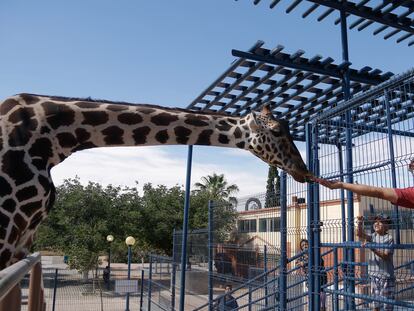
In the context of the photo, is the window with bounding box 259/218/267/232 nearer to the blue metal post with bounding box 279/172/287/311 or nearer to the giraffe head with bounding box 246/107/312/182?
the blue metal post with bounding box 279/172/287/311

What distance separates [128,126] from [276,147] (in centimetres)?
164

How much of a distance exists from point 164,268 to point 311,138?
9.51 meters

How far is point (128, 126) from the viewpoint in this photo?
15.5ft

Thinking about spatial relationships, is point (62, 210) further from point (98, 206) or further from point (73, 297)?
point (73, 297)

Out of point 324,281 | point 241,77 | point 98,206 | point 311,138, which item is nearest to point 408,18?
point 241,77

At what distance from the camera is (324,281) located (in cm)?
581

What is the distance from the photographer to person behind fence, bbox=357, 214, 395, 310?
506 centimetres

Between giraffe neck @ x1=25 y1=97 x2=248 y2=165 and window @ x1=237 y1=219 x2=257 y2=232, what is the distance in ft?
14.5

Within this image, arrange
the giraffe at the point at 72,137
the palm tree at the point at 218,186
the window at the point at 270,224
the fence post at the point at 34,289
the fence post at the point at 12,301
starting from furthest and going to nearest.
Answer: the palm tree at the point at 218,186 < the window at the point at 270,224 < the giraffe at the point at 72,137 < the fence post at the point at 34,289 < the fence post at the point at 12,301

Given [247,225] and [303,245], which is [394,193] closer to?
[303,245]

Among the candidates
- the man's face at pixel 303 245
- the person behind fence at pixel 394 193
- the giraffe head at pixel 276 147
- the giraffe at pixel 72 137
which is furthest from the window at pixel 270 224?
the person behind fence at pixel 394 193

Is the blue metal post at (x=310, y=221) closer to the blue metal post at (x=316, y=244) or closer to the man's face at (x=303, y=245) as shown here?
the blue metal post at (x=316, y=244)

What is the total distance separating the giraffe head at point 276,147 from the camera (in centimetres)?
504

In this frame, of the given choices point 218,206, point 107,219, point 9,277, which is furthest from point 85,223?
point 9,277
